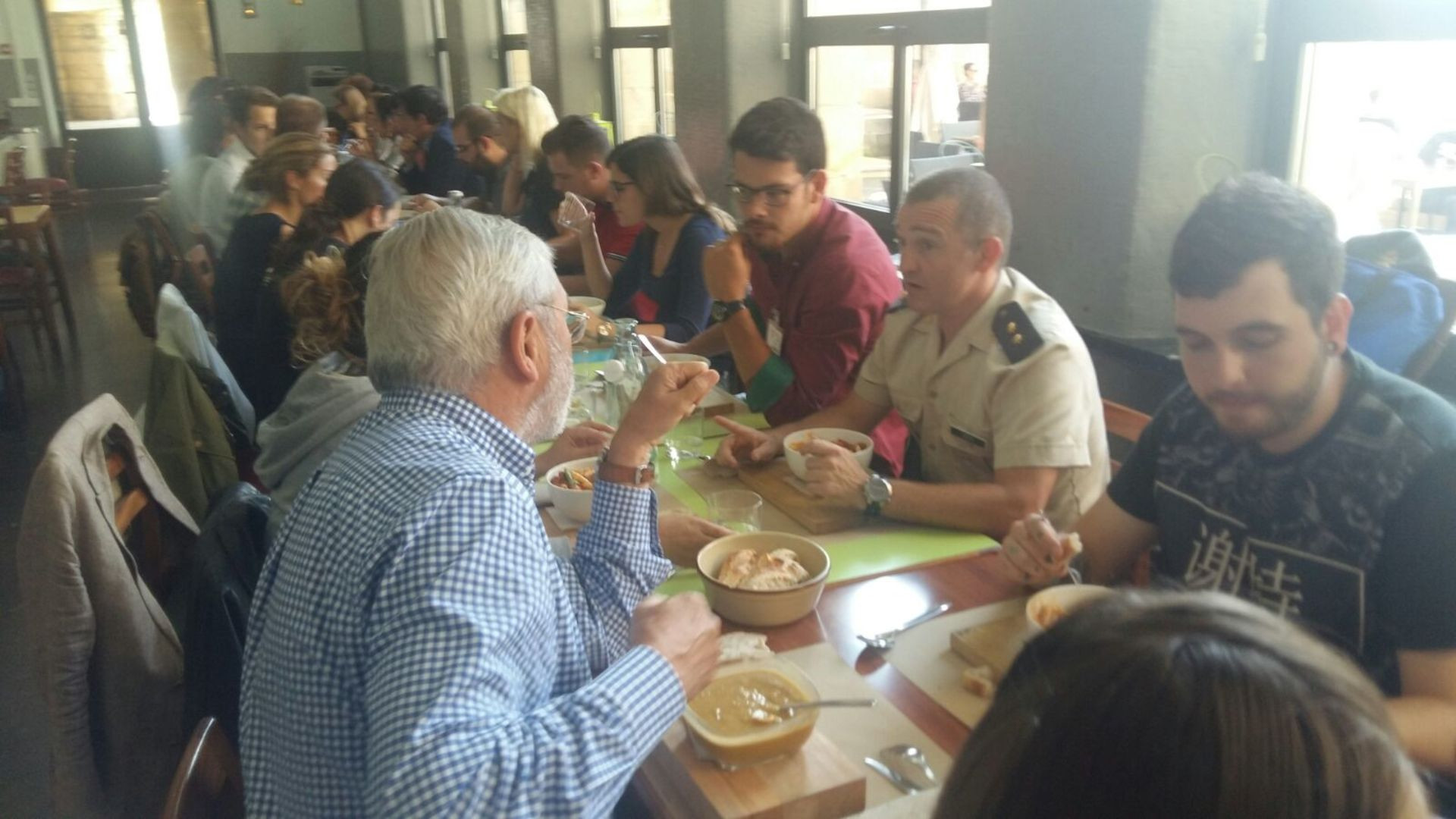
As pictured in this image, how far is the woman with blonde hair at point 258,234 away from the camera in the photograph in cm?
334

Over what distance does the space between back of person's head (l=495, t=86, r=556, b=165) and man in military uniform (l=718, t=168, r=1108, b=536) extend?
Answer: 3629 millimetres

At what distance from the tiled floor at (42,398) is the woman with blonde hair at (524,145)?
2118mm

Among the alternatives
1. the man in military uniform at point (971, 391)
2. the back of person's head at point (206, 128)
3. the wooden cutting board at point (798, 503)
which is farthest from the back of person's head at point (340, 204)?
the back of person's head at point (206, 128)

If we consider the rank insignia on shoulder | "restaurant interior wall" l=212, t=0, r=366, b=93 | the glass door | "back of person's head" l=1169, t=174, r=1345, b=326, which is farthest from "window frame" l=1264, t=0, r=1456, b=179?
the glass door

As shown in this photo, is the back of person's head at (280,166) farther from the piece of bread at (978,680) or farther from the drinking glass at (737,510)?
the piece of bread at (978,680)

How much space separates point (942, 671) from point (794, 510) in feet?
1.88

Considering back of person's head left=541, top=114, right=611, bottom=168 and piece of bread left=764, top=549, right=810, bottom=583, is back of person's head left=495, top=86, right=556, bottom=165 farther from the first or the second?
piece of bread left=764, top=549, right=810, bottom=583

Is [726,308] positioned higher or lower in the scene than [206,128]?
lower

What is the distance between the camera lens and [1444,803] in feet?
3.94

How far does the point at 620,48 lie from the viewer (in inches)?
257

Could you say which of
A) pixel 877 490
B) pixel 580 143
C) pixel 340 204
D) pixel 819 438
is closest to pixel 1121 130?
pixel 819 438

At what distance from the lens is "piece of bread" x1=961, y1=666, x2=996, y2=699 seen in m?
1.26

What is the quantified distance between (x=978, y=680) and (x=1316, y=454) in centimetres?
54

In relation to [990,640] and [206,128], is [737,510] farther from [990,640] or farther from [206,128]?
[206,128]
